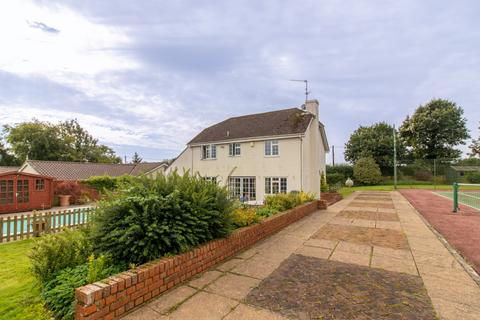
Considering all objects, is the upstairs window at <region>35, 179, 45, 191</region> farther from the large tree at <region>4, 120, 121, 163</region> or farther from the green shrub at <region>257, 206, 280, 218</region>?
the large tree at <region>4, 120, 121, 163</region>

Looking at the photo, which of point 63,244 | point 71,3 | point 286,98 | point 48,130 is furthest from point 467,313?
point 48,130

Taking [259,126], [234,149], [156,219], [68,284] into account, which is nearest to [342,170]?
[259,126]

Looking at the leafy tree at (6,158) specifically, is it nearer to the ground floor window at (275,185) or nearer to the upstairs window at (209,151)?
the upstairs window at (209,151)

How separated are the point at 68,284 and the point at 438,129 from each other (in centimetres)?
4692

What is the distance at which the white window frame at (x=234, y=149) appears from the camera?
62.2ft

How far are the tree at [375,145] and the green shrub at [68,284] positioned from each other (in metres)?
40.8

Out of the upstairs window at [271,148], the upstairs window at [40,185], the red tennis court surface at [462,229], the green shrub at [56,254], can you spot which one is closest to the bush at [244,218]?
the green shrub at [56,254]

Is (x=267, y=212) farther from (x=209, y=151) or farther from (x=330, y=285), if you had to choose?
(x=209, y=151)

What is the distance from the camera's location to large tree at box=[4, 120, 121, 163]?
122 feet

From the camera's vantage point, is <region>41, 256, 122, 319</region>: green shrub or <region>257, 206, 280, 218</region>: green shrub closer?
<region>41, 256, 122, 319</region>: green shrub

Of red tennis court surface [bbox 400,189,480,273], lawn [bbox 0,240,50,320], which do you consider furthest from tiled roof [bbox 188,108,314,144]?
lawn [bbox 0,240,50,320]

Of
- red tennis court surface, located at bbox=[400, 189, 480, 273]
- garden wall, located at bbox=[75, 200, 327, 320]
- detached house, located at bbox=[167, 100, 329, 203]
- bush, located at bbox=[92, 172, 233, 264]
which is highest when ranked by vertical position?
detached house, located at bbox=[167, 100, 329, 203]

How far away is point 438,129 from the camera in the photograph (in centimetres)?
3569

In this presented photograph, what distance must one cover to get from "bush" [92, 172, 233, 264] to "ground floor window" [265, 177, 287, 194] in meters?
12.6
